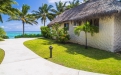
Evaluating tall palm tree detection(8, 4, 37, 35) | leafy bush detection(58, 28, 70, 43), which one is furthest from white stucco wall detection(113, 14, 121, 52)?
tall palm tree detection(8, 4, 37, 35)

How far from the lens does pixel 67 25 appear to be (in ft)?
60.8

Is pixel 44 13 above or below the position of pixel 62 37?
above

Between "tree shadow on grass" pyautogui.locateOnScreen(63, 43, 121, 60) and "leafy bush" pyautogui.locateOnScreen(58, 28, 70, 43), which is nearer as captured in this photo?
"tree shadow on grass" pyautogui.locateOnScreen(63, 43, 121, 60)

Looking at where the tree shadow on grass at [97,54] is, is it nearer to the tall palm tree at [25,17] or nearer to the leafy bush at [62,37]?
the leafy bush at [62,37]

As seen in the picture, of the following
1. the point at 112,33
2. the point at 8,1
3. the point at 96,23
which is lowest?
the point at 112,33

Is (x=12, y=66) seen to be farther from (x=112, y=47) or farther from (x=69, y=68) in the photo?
(x=112, y=47)

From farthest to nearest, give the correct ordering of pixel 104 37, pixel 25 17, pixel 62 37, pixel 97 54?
pixel 25 17
pixel 62 37
pixel 104 37
pixel 97 54

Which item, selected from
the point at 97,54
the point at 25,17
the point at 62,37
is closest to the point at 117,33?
the point at 97,54

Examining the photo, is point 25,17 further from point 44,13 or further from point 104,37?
point 104,37

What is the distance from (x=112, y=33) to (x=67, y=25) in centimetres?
858

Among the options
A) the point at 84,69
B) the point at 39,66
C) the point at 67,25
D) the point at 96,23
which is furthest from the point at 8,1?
the point at 84,69

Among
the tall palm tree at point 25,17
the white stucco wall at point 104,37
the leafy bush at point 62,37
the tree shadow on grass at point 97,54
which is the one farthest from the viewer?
the tall palm tree at point 25,17

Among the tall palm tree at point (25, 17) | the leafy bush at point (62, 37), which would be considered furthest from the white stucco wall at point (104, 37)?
the tall palm tree at point (25, 17)

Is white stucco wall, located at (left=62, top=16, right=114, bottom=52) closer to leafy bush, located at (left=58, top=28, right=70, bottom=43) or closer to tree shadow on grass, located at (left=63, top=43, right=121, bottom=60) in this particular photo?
tree shadow on grass, located at (left=63, top=43, right=121, bottom=60)
